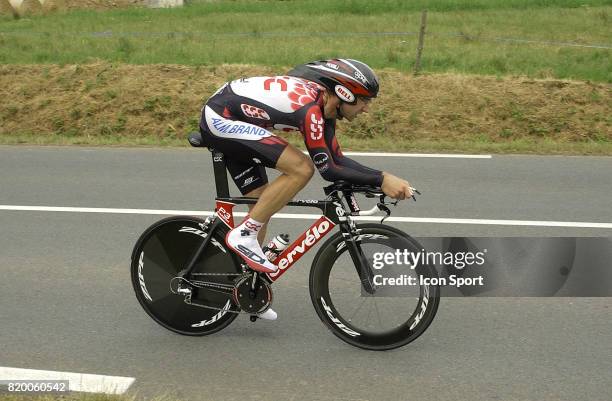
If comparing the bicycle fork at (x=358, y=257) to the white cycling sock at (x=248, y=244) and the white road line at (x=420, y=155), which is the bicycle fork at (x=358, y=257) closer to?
the white cycling sock at (x=248, y=244)

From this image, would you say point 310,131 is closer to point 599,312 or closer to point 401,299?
point 401,299

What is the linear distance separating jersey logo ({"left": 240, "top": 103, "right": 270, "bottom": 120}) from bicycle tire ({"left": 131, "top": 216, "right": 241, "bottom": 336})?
77 cm

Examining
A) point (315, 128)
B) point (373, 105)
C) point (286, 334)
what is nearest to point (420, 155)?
point (373, 105)

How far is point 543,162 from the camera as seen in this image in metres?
10.9

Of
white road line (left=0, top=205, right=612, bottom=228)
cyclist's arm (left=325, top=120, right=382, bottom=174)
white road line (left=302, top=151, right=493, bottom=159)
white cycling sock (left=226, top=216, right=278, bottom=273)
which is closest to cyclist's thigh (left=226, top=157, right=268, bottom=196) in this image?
white cycling sock (left=226, top=216, right=278, bottom=273)

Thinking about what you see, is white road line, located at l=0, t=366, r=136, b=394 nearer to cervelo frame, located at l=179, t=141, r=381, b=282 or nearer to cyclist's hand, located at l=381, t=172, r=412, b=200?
cervelo frame, located at l=179, t=141, r=381, b=282

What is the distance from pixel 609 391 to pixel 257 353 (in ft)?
6.81

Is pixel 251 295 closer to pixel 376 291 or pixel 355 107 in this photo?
pixel 376 291

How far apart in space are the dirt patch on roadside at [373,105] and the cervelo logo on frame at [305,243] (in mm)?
8035

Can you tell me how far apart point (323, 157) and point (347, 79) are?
18.1 inches

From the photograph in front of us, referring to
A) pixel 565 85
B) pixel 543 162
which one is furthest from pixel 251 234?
pixel 565 85

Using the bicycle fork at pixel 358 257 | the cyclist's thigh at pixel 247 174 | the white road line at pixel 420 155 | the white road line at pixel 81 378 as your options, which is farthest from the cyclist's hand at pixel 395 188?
the white road line at pixel 420 155

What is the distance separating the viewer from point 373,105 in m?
14.1

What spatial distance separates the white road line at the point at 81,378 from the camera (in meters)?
5.01
